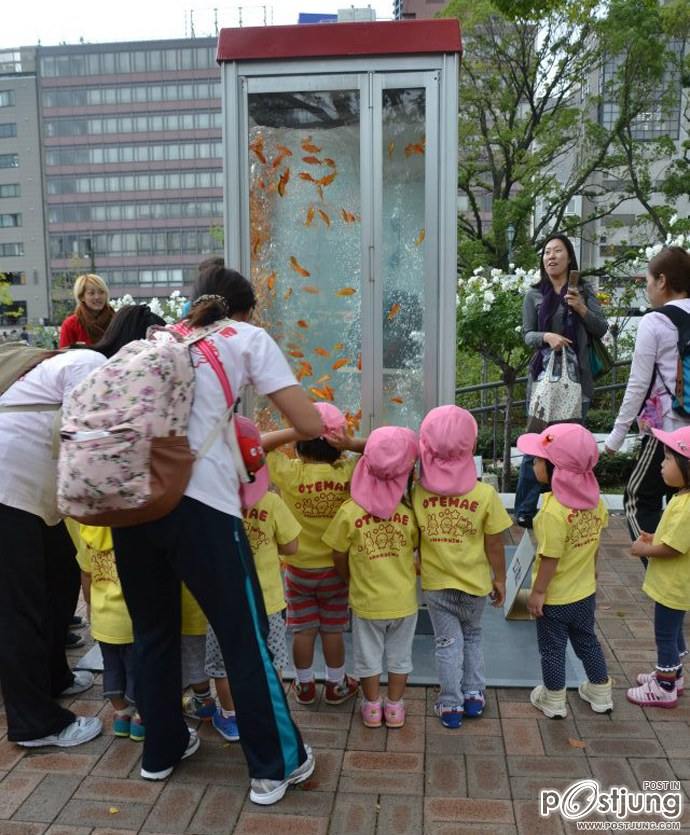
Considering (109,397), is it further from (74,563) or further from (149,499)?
(74,563)

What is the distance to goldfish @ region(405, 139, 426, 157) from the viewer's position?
12.6 feet

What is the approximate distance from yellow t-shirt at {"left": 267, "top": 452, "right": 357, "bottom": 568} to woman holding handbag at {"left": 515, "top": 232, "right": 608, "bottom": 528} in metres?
2.15

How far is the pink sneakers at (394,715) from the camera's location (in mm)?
3129

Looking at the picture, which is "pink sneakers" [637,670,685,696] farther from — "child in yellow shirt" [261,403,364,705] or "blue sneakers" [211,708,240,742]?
"blue sneakers" [211,708,240,742]

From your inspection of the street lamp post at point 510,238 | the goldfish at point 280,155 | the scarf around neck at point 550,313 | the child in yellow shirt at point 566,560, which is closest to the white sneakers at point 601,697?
the child in yellow shirt at point 566,560

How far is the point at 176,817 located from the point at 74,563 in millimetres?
1371

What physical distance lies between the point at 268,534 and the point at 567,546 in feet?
3.80

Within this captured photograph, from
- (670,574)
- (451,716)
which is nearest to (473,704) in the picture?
(451,716)

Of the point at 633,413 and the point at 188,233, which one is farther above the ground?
the point at 188,233

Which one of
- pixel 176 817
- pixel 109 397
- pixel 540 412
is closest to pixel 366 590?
pixel 176 817

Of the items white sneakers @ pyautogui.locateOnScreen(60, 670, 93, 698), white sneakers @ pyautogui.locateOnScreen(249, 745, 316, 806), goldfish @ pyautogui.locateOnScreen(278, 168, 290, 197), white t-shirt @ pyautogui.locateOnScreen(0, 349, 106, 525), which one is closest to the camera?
white sneakers @ pyautogui.locateOnScreen(249, 745, 316, 806)

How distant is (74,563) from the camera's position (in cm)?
361

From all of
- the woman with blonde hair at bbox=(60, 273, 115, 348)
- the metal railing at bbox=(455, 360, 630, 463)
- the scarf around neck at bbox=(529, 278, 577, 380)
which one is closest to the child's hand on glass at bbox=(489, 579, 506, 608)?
the scarf around neck at bbox=(529, 278, 577, 380)

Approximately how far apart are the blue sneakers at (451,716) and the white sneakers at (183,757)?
0.96 m
